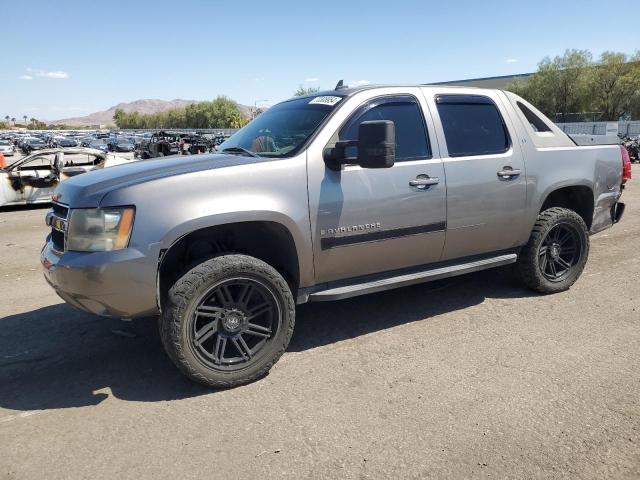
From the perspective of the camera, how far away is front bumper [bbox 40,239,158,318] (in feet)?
9.28

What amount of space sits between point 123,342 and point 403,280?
88.3 inches

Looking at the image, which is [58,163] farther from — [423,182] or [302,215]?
[423,182]

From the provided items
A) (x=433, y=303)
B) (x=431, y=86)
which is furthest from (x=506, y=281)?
(x=431, y=86)

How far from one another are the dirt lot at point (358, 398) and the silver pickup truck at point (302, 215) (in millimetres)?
420

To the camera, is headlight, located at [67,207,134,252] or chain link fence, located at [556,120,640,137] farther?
chain link fence, located at [556,120,640,137]

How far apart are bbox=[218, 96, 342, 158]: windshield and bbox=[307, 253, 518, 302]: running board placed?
1.03 metres

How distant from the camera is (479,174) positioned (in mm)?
4051

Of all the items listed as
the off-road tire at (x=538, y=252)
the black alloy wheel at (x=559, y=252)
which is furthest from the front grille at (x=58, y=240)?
the black alloy wheel at (x=559, y=252)

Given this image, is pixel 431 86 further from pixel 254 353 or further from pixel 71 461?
pixel 71 461

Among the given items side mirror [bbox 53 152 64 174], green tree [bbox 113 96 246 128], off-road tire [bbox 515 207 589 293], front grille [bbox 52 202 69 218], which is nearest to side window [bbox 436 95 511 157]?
off-road tire [bbox 515 207 589 293]

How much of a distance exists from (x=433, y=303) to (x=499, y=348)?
1037 mm

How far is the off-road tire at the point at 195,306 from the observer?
117 inches

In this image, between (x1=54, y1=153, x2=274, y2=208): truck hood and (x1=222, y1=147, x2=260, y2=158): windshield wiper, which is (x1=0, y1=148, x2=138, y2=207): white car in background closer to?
(x1=222, y1=147, x2=260, y2=158): windshield wiper

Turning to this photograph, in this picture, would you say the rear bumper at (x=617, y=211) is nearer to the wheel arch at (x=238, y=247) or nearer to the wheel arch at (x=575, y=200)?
the wheel arch at (x=575, y=200)
